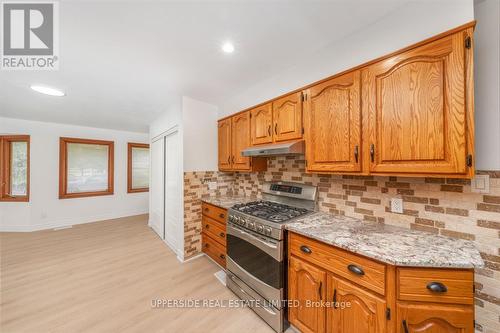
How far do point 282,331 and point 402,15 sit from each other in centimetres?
260

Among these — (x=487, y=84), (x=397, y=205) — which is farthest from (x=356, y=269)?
(x=487, y=84)

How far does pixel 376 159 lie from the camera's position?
1358 millimetres

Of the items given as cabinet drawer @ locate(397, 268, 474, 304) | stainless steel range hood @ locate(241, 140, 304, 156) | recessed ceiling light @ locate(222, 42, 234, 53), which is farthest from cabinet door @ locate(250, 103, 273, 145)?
cabinet drawer @ locate(397, 268, 474, 304)

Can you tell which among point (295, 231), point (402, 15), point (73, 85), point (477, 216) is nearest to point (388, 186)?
point (477, 216)

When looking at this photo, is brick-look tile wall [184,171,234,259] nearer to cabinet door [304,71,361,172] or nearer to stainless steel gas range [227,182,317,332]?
stainless steel gas range [227,182,317,332]

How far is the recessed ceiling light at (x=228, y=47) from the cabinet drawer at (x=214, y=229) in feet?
6.46

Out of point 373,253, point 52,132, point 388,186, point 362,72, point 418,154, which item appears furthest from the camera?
point 52,132

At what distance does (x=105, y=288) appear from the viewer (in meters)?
2.20

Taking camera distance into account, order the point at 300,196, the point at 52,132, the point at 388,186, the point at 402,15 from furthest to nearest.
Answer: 1. the point at 52,132
2. the point at 300,196
3. the point at 388,186
4. the point at 402,15

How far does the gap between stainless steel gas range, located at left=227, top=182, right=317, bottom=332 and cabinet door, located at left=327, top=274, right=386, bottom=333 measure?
42 cm

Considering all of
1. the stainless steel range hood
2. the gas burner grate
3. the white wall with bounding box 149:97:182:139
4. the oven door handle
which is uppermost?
the white wall with bounding box 149:97:182:139

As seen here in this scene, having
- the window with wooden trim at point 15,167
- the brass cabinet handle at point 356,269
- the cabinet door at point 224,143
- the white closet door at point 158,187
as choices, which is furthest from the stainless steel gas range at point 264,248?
the window with wooden trim at point 15,167

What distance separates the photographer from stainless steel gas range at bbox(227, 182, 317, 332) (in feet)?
5.23

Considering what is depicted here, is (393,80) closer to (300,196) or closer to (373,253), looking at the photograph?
(373,253)
